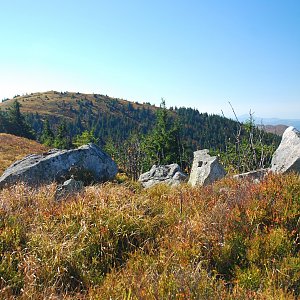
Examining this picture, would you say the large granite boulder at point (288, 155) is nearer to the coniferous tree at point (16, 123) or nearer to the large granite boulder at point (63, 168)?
the large granite boulder at point (63, 168)

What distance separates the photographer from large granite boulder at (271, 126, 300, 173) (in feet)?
28.8

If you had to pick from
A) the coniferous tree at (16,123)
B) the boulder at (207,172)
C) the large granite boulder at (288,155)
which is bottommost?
the boulder at (207,172)

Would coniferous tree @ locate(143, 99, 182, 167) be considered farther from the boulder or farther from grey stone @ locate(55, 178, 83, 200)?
grey stone @ locate(55, 178, 83, 200)

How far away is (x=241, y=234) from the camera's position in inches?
205

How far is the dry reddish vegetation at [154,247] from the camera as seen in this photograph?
13.0ft

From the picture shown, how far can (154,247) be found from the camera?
539 cm

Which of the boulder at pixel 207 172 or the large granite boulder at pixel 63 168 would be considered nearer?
the boulder at pixel 207 172

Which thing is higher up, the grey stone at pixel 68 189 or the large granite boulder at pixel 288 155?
the large granite boulder at pixel 288 155

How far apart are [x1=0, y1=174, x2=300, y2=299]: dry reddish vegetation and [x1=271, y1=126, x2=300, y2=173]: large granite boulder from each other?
2067 mm

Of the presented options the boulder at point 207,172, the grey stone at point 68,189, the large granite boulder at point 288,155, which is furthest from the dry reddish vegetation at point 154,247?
the boulder at point 207,172

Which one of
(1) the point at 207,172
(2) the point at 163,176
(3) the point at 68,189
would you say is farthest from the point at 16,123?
(1) the point at 207,172

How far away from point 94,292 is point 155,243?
1615 millimetres

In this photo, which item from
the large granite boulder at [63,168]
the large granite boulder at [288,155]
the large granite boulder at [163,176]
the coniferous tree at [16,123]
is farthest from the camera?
the coniferous tree at [16,123]

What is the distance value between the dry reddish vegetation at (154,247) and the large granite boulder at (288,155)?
207 centimetres
